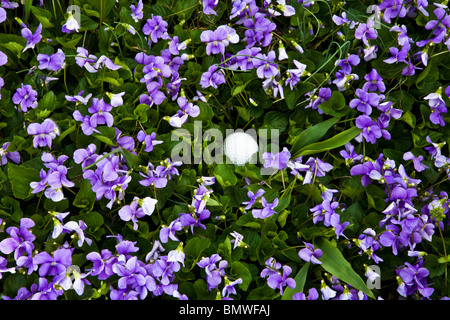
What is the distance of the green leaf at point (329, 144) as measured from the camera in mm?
1750

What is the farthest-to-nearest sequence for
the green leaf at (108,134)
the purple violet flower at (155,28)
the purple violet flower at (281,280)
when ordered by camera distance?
the purple violet flower at (155,28) → the green leaf at (108,134) → the purple violet flower at (281,280)

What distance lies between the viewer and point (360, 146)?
73.2 inches

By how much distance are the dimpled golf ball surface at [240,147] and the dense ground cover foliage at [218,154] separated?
0.13ft

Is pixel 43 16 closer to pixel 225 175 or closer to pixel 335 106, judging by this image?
pixel 225 175

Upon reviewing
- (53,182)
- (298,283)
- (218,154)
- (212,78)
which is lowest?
(298,283)

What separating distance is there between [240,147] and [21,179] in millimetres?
811

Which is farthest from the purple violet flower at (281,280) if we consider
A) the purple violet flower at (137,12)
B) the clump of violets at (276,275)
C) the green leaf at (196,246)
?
the purple violet flower at (137,12)

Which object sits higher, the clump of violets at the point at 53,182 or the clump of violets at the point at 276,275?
the clump of violets at the point at 53,182

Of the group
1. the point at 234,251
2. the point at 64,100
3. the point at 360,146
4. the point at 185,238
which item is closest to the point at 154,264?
the point at 185,238

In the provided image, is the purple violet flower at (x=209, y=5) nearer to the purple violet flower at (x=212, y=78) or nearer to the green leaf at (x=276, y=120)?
the purple violet flower at (x=212, y=78)

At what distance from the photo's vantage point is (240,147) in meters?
1.82

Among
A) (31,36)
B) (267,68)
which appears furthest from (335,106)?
(31,36)
